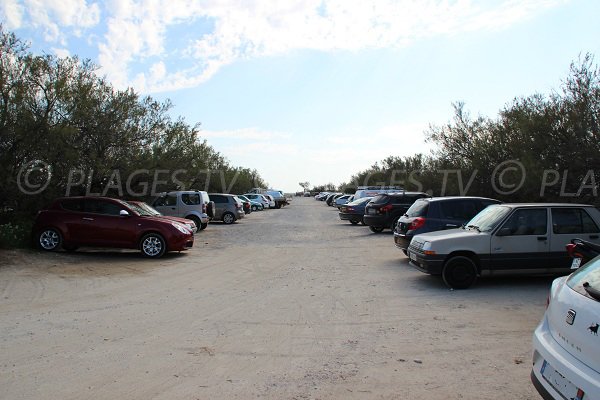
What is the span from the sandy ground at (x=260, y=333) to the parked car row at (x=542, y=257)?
0.52m

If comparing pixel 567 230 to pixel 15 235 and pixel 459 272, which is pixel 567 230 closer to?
pixel 459 272

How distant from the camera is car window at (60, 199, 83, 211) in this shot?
13.9 meters

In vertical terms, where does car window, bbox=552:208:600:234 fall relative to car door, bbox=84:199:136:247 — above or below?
above

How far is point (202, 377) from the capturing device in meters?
4.82

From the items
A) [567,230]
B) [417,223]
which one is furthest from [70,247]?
[567,230]

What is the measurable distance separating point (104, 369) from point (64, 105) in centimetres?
1320

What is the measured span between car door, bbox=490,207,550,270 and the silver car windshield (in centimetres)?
16

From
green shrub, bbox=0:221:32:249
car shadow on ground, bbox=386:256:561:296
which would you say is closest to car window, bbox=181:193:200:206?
green shrub, bbox=0:221:32:249

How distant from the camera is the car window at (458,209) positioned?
500 inches

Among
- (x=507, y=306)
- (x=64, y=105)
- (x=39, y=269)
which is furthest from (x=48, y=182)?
(x=507, y=306)

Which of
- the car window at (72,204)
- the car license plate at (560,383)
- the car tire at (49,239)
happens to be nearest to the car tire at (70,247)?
the car tire at (49,239)

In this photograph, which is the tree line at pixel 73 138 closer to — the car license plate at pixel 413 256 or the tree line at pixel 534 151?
the car license plate at pixel 413 256

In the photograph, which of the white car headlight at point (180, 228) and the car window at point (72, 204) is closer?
the car window at point (72, 204)

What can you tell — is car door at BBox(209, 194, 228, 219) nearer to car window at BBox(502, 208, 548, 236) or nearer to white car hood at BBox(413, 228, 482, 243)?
white car hood at BBox(413, 228, 482, 243)
